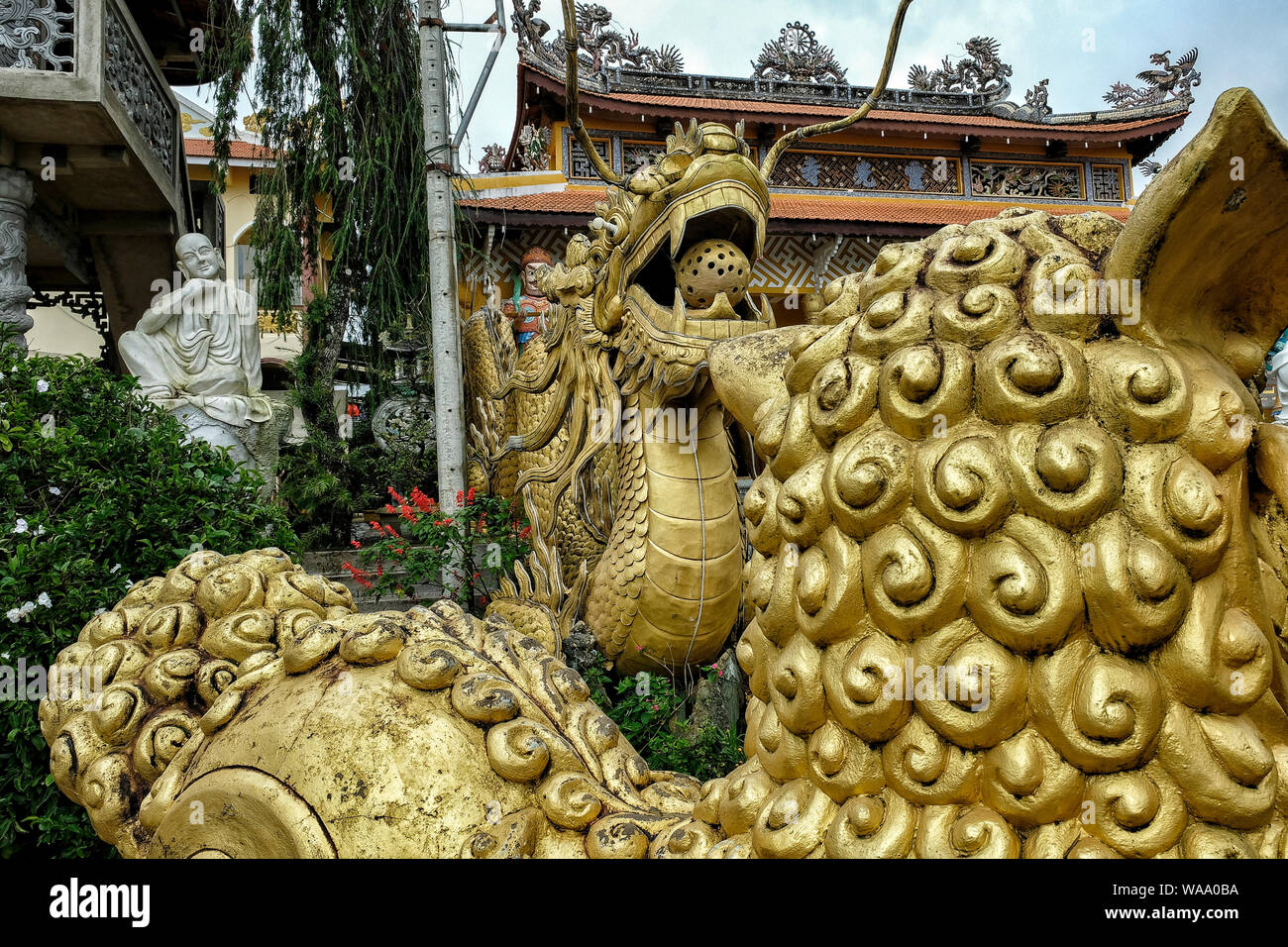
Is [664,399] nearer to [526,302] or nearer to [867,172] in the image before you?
[526,302]

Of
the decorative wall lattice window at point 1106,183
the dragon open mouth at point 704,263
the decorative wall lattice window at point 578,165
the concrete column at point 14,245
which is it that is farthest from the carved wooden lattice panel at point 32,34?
the decorative wall lattice window at point 1106,183

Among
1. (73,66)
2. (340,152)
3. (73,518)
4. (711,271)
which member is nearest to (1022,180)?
(340,152)

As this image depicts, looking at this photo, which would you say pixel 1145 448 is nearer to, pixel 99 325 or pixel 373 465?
pixel 373 465

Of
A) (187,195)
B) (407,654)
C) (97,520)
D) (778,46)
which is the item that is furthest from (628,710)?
(778,46)

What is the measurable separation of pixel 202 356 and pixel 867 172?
8.02 meters

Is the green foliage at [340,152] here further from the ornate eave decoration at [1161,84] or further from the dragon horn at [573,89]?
the ornate eave decoration at [1161,84]

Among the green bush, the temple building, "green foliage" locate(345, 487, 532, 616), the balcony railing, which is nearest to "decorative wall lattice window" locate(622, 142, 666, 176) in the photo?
the temple building

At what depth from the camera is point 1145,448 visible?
0.75 m

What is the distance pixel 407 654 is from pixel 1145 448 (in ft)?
2.71

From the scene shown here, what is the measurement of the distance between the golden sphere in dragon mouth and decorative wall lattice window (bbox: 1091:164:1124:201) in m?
9.95

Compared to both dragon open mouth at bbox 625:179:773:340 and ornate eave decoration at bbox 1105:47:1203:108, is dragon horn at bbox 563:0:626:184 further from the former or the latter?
ornate eave decoration at bbox 1105:47:1203:108

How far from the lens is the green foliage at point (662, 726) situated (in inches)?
113

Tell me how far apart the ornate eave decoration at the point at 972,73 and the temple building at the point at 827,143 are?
15 millimetres

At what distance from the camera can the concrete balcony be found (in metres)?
5.46
